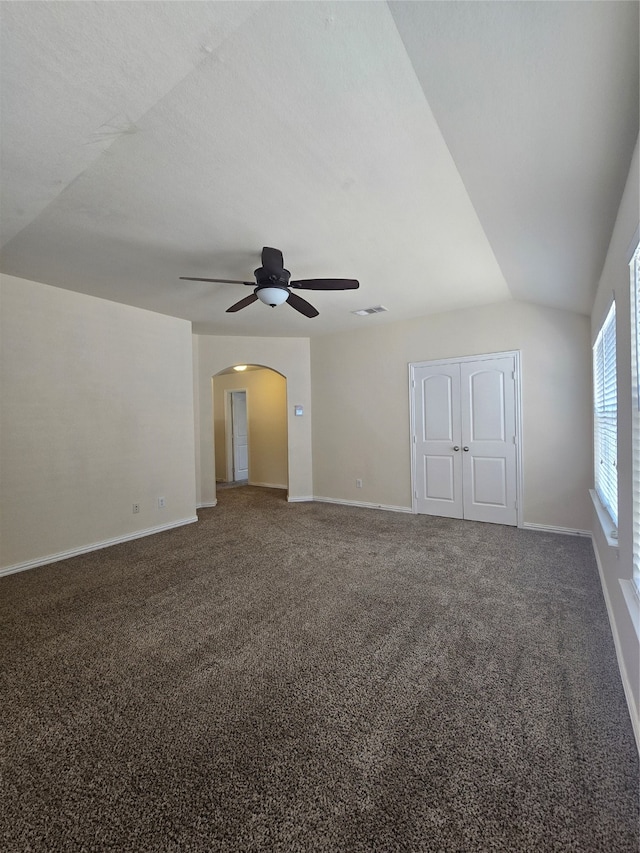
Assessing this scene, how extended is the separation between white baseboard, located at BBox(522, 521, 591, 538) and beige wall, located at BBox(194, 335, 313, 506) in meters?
3.35

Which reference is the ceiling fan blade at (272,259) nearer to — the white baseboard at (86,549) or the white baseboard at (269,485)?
the white baseboard at (86,549)

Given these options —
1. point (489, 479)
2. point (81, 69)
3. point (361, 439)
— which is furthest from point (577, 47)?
point (361, 439)

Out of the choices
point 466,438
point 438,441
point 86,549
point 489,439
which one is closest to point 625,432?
point 489,439

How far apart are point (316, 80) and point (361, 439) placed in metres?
4.63

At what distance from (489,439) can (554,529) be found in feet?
4.09

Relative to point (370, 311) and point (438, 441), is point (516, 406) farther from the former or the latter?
point (370, 311)

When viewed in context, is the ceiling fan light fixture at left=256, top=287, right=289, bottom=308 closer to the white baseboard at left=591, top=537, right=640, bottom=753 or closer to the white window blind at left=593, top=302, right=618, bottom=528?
the white window blind at left=593, top=302, right=618, bottom=528

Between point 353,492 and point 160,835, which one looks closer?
point 160,835

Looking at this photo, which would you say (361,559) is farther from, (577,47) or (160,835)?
(577,47)

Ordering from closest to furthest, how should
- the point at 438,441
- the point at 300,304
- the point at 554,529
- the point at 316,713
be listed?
the point at 316,713, the point at 300,304, the point at 554,529, the point at 438,441

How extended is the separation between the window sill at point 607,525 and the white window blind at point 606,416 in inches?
1.3

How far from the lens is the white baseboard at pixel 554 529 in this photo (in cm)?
405

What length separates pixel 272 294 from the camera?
2.84 metres

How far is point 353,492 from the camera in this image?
19.3 ft
